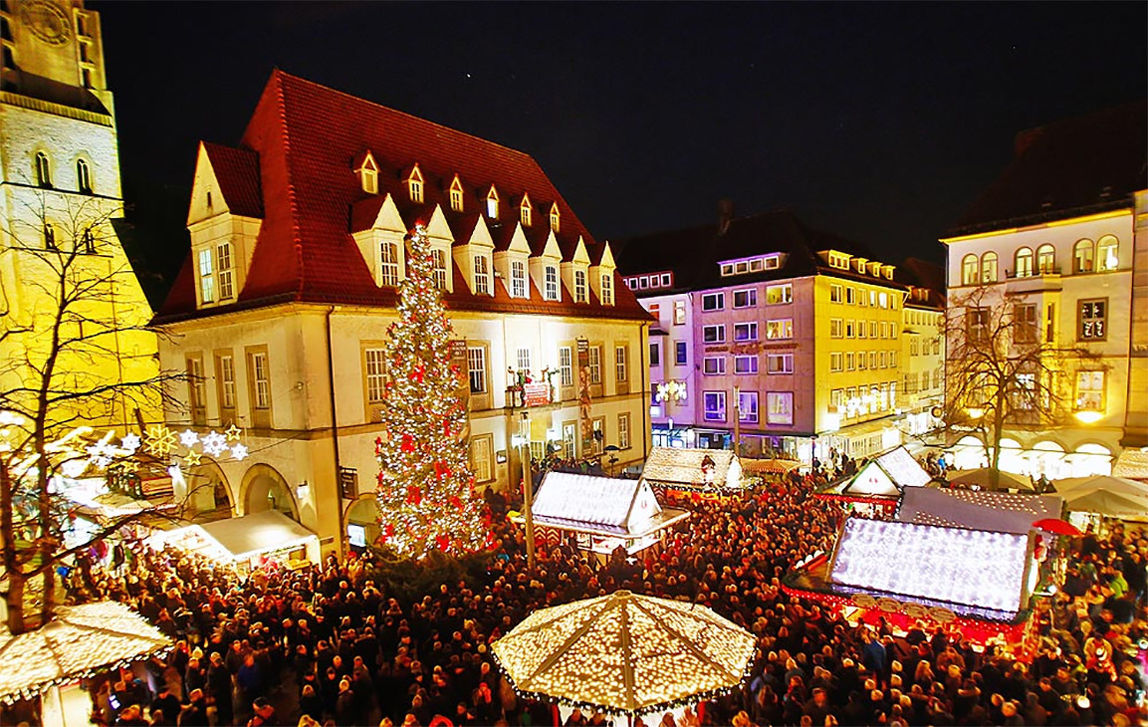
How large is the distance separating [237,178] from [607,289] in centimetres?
1631

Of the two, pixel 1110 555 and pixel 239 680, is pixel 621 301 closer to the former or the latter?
pixel 1110 555

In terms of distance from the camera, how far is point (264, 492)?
2055 cm

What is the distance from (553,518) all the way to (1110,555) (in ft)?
42.1

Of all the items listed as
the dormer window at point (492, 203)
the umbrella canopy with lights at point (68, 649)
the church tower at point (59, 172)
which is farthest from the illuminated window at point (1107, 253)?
the church tower at point (59, 172)

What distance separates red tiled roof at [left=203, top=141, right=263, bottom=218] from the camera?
65.3ft

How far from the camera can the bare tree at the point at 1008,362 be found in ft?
88.8

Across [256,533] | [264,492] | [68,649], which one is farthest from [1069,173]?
[68,649]

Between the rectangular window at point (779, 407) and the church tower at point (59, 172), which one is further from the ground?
the church tower at point (59, 172)

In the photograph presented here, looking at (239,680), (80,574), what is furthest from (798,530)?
(80,574)

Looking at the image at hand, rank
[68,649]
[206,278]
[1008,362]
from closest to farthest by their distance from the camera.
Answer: [68,649], [206,278], [1008,362]

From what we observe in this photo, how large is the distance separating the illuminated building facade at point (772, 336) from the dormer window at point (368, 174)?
2101cm

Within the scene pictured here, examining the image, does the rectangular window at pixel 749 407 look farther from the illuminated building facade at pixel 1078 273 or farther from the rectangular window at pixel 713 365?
the illuminated building facade at pixel 1078 273

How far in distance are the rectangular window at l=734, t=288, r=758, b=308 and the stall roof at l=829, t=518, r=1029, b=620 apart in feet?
96.9

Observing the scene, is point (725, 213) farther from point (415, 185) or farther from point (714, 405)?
point (415, 185)
